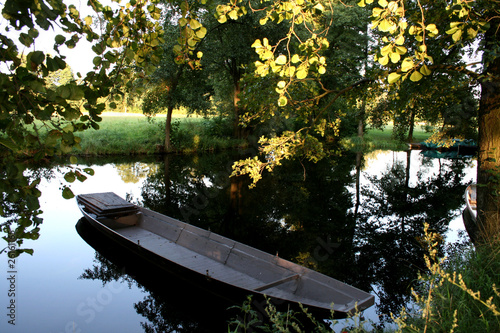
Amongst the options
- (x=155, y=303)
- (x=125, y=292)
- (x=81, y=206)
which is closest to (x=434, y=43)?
(x=155, y=303)

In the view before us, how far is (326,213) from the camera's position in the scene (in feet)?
39.3

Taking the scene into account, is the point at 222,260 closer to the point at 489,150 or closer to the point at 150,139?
the point at 489,150

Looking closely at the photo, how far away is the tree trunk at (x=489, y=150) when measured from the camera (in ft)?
15.5

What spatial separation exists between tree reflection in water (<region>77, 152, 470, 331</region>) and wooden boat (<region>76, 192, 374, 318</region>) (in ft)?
3.06

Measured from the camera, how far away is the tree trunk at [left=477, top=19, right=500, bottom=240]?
4.73 meters

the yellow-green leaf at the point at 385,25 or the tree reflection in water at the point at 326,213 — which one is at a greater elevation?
the yellow-green leaf at the point at 385,25

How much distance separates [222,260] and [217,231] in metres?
3.05

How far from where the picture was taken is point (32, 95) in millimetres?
1496

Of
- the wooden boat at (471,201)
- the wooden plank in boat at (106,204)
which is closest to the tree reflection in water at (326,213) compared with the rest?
the wooden boat at (471,201)

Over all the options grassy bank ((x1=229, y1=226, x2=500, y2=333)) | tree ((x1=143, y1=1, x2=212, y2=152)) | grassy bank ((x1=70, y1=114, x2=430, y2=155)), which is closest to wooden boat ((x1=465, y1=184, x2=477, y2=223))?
grassy bank ((x1=229, y1=226, x2=500, y2=333))

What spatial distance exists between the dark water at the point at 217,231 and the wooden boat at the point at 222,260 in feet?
1.67

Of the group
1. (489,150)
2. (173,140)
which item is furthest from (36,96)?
(173,140)

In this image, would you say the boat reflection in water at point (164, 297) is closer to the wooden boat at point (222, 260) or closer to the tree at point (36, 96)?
the wooden boat at point (222, 260)

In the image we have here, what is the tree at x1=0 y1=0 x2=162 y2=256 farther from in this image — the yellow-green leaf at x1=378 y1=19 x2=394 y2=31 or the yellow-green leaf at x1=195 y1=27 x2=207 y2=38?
the yellow-green leaf at x1=378 y1=19 x2=394 y2=31
